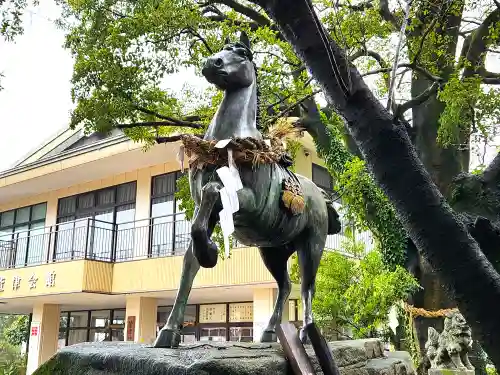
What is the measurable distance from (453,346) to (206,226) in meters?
6.64

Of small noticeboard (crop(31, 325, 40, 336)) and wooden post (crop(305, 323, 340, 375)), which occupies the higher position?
small noticeboard (crop(31, 325, 40, 336))

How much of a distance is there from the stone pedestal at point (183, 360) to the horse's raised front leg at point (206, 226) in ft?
1.50

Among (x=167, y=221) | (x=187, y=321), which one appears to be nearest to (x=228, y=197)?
(x=167, y=221)

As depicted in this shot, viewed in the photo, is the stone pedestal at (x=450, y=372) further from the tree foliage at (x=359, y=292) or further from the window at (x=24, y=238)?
the window at (x=24, y=238)

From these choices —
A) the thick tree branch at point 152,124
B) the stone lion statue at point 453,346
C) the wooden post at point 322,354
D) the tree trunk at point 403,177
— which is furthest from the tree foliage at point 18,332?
the tree trunk at point 403,177

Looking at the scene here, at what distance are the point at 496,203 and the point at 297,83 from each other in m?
4.09

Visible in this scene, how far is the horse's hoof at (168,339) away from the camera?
2867 mm

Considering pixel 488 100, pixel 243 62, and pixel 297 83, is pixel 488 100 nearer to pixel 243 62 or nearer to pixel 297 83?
pixel 297 83

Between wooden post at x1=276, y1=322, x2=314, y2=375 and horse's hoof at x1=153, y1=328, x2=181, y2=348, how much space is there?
0.61m

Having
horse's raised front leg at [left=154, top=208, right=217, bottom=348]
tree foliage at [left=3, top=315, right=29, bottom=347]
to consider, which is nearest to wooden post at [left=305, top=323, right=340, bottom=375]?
horse's raised front leg at [left=154, top=208, right=217, bottom=348]

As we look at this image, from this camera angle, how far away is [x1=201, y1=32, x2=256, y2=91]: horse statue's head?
10.6 ft

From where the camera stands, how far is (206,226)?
2.63m

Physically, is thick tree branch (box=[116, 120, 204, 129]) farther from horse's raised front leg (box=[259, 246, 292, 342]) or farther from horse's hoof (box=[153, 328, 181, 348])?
horse's hoof (box=[153, 328, 181, 348])

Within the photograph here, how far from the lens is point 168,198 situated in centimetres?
1480
